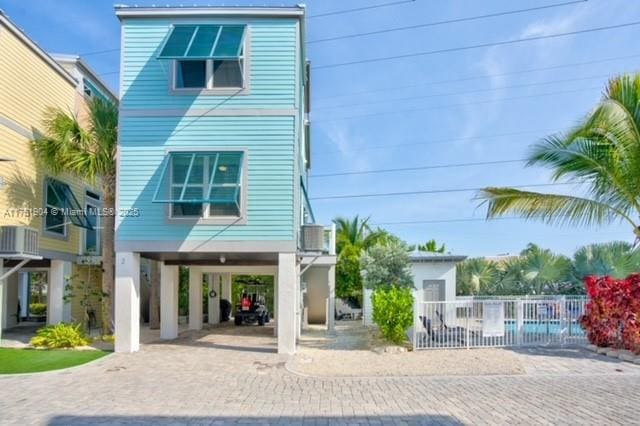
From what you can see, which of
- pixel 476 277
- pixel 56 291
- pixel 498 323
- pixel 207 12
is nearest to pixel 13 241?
pixel 56 291

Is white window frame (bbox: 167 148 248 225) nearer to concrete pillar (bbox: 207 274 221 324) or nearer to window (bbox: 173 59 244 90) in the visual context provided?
window (bbox: 173 59 244 90)

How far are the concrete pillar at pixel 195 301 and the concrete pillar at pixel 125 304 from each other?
6.23m

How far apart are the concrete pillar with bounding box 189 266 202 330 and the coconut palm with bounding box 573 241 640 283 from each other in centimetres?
1834

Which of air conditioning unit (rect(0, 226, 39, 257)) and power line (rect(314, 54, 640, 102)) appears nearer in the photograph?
air conditioning unit (rect(0, 226, 39, 257))

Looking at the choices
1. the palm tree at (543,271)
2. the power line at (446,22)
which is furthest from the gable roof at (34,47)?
the palm tree at (543,271)

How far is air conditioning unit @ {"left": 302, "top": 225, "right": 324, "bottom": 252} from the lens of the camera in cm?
1555

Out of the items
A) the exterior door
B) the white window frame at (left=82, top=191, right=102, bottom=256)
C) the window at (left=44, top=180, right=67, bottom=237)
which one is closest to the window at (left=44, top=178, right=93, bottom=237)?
the window at (left=44, top=180, right=67, bottom=237)

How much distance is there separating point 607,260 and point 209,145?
65.0 feet

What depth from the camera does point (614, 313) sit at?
1288 cm

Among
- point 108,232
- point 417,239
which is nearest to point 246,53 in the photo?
point 108,232

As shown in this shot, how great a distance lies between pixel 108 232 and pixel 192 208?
4011 mm

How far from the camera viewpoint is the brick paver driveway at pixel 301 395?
7.57 meters

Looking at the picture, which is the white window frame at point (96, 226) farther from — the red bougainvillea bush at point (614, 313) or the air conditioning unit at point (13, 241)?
the red bougainvillea bush at point (614, 313)

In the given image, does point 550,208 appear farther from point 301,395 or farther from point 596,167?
point 301,395
